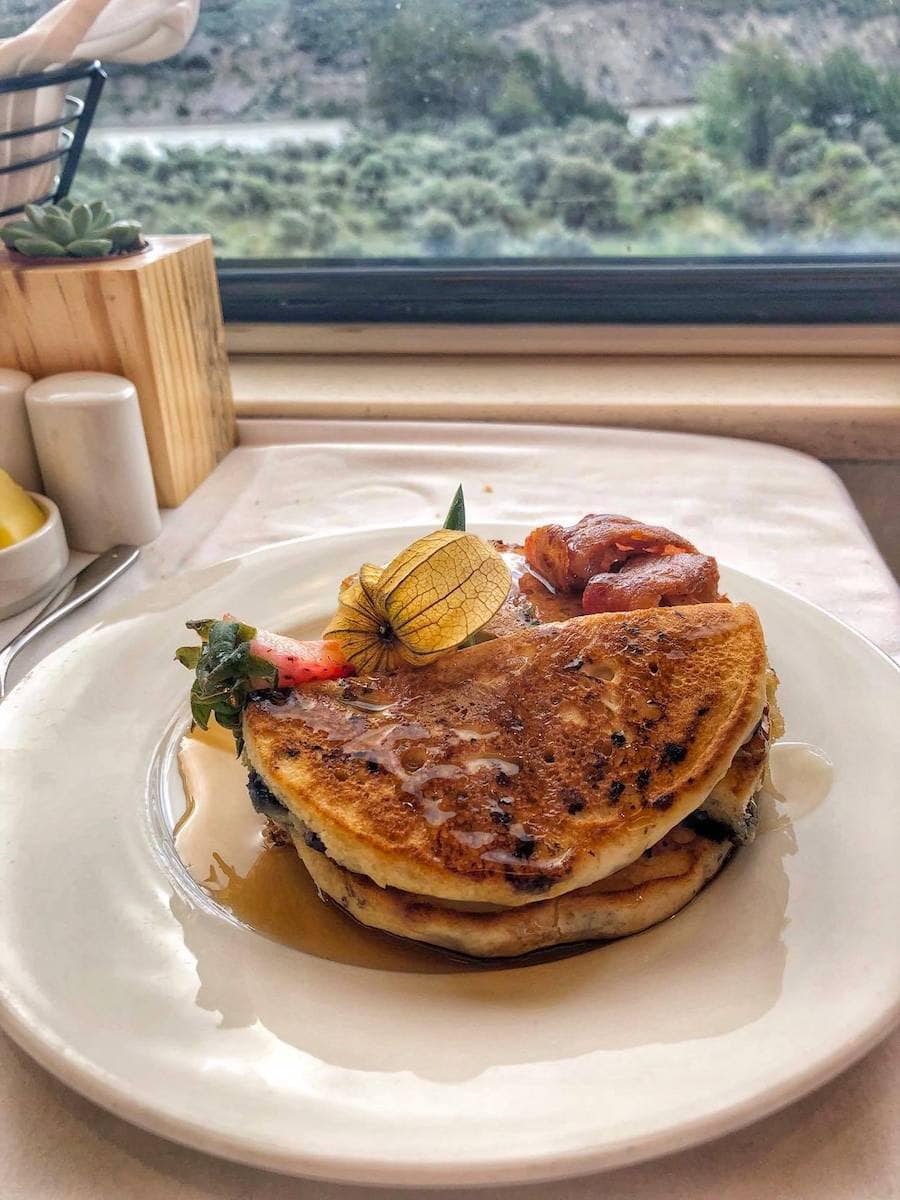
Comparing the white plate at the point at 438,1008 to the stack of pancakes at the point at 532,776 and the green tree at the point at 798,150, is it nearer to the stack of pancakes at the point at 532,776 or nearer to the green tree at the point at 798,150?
the stack of pancakes at the point at 532,776

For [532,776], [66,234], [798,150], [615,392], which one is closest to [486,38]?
[798,150]

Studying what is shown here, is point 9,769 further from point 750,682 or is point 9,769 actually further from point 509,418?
point 509,418

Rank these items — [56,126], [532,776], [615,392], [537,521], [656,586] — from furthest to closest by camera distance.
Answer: [615,392], [56,126], [537,521], [656,586], [532,776]

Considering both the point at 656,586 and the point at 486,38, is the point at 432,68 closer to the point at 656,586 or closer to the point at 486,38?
the point at 486,38

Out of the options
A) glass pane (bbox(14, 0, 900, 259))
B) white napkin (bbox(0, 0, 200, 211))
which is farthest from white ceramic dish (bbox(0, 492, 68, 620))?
glass pane (bbox(14, 0, 900, 259))

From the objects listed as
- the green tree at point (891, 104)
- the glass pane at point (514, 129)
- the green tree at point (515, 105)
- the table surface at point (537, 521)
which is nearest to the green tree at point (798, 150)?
the glass pane at point (514, 129)

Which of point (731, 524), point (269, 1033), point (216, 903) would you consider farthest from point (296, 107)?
point (269, 1033)
